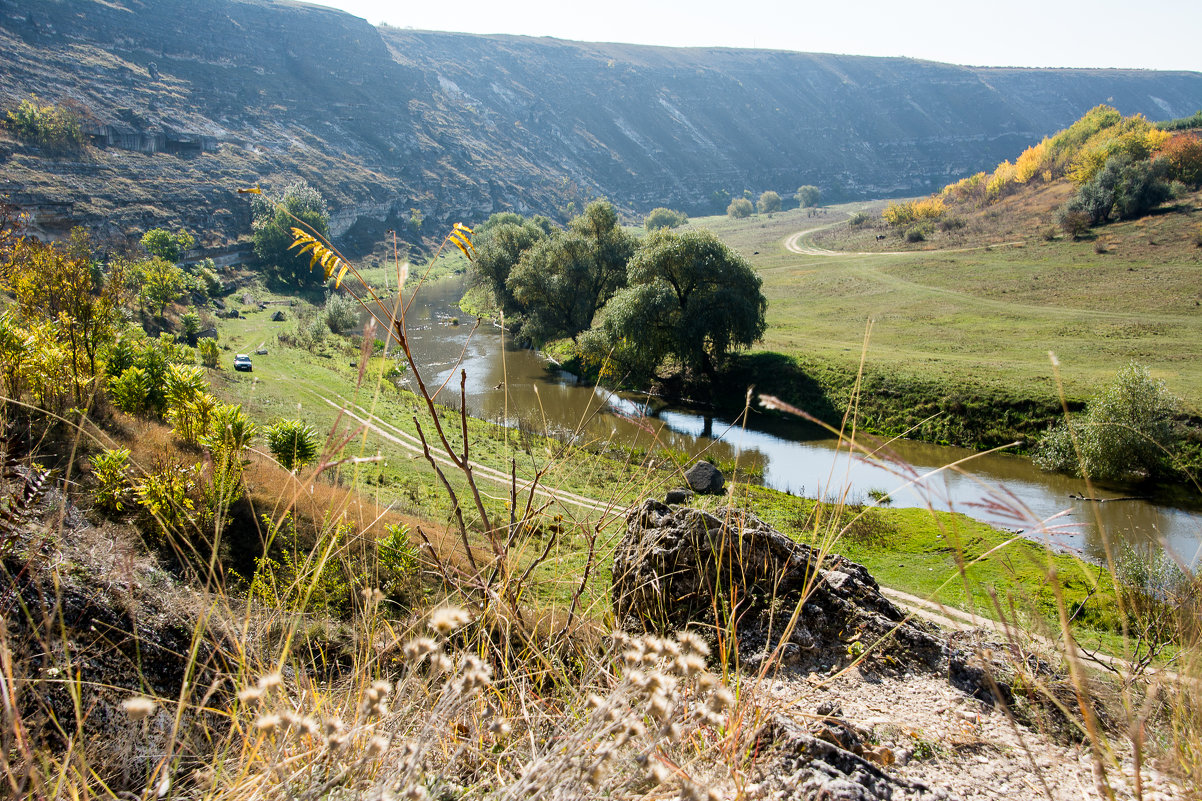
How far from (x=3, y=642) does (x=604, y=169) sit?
188 metres

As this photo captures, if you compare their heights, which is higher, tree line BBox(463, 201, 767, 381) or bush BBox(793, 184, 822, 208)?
bush BBox(793, 184, 822, 208)

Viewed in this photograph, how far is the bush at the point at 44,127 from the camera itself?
6644 centimetres

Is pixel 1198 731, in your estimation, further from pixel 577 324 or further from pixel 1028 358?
pixel 577 324

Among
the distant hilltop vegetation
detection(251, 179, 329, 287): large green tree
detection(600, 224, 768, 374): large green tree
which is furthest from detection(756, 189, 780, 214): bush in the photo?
detection(600, 224, 768, 374): large green tree

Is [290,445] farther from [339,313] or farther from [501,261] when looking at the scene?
[339,313]

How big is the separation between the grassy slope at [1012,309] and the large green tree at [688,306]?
15.1 feet

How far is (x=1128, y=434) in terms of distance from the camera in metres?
19.8

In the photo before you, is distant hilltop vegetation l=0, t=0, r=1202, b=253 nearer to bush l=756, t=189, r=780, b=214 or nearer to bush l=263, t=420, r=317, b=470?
bush l=756, t=189, r=780, b=214

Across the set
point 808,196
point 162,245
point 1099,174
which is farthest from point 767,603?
point 808,196

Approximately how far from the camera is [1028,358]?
98.3ft

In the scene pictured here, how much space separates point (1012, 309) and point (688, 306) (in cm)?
2334

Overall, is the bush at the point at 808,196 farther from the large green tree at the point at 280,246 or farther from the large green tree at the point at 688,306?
the large green tree at the point at 688,306

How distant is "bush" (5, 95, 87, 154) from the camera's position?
218ft

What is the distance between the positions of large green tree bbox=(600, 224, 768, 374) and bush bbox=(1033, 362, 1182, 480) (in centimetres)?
1410
